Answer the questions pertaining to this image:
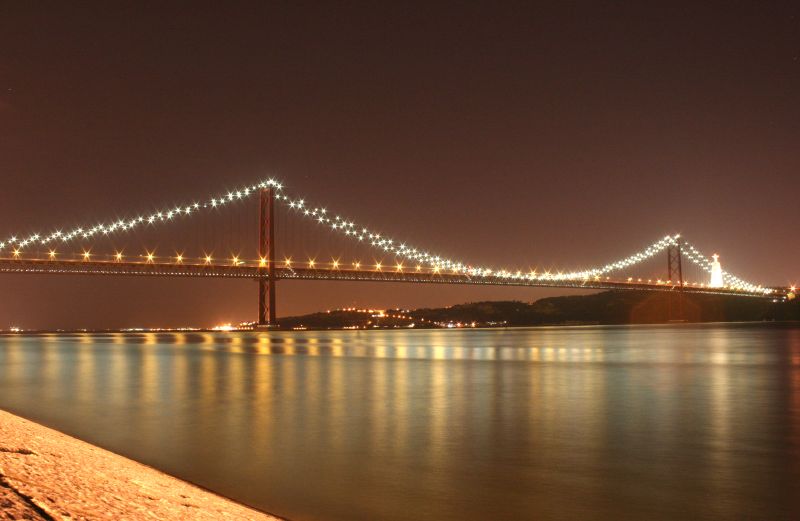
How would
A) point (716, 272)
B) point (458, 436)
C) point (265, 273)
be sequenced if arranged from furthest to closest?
point (716, 272) → point (265, 273) → point (458, 436)

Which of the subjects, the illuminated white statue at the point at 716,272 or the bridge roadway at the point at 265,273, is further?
the illuminated white statue at the point at 716,272

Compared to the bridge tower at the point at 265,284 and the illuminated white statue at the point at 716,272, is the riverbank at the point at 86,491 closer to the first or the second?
the bridge tower at the point at 265,284

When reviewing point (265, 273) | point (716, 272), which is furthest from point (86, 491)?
point (716, 272)

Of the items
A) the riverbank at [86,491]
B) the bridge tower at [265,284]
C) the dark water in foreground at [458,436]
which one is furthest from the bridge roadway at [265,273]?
the riverbank at [86,491]

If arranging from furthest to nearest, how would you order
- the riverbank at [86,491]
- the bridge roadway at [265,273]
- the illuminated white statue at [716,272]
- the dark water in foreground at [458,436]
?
the illuminated white statue at [716,272], the bridge roadway at [265,273], the dark water in foreground at [458,436], the riverbank at [86,491]

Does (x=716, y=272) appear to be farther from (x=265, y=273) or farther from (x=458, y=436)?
(x=458, y=436)

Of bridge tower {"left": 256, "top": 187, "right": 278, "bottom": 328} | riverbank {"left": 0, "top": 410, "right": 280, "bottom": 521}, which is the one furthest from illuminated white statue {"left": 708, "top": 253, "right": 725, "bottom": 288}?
riverbank {"left": 0, "top": 410, "right": 280, "bottom": 521}
